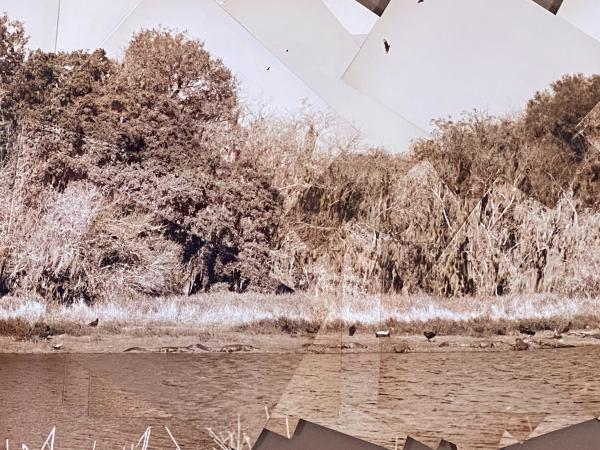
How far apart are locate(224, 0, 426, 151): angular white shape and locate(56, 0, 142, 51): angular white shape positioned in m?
0.33

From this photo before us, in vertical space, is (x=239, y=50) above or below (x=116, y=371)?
above

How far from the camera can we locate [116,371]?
6.58ft

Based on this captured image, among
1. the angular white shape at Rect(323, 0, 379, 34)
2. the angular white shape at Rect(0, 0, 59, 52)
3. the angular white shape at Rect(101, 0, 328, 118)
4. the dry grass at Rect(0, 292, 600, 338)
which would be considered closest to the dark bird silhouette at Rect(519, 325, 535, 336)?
the dry grass at Rect(0, 292, 600, 338)

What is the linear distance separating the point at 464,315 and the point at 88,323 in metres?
1.02

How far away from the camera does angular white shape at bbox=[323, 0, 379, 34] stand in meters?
2.03

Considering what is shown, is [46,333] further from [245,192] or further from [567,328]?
[567,328]

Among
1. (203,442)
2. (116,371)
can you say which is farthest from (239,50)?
(203,442)

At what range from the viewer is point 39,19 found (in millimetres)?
2068

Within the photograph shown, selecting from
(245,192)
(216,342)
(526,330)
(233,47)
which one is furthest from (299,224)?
(526,330)

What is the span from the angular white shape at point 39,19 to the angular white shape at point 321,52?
1.61 feet

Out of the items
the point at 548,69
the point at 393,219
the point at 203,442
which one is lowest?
the point at 203,442

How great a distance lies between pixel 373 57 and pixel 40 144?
3.12 feet

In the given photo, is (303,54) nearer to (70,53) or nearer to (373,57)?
(373,57)

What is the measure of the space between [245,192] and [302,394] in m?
0.57
